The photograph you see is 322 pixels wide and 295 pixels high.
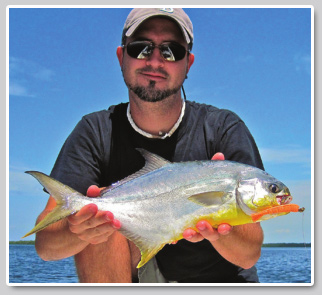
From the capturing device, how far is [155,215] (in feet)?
8.98

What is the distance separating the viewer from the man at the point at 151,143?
3.38 meters

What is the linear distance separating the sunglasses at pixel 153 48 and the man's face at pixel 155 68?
27 mm

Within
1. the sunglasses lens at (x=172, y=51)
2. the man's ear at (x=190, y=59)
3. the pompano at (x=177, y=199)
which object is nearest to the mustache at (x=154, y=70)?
the sunglasses lens at (x=172, y=51)

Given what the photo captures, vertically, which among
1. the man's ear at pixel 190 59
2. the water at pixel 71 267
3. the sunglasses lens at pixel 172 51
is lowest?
the water at pixel 71 267

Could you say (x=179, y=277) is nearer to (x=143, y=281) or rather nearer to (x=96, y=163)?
(x=143, y=281)

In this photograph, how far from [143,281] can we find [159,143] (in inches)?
44.9

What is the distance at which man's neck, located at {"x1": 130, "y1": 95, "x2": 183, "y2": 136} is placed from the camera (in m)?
3.53

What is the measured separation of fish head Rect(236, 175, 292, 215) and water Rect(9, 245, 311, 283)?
1.08 meters

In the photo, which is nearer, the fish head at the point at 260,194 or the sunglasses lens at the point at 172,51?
the fish head at the point at 260,194

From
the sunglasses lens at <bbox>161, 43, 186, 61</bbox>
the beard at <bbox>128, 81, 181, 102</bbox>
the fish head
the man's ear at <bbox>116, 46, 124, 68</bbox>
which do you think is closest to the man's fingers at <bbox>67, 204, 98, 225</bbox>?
the fish head

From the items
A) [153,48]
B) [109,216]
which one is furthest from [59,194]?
[153,48]

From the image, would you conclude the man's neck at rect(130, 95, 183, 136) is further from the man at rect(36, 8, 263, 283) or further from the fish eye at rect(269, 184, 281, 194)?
the fish eye at rect(269, 184, 281, 194)

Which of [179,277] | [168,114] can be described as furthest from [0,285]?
[168,114]

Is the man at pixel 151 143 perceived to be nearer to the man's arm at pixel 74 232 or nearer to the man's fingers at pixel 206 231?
the man's arm at pixel 74 232
